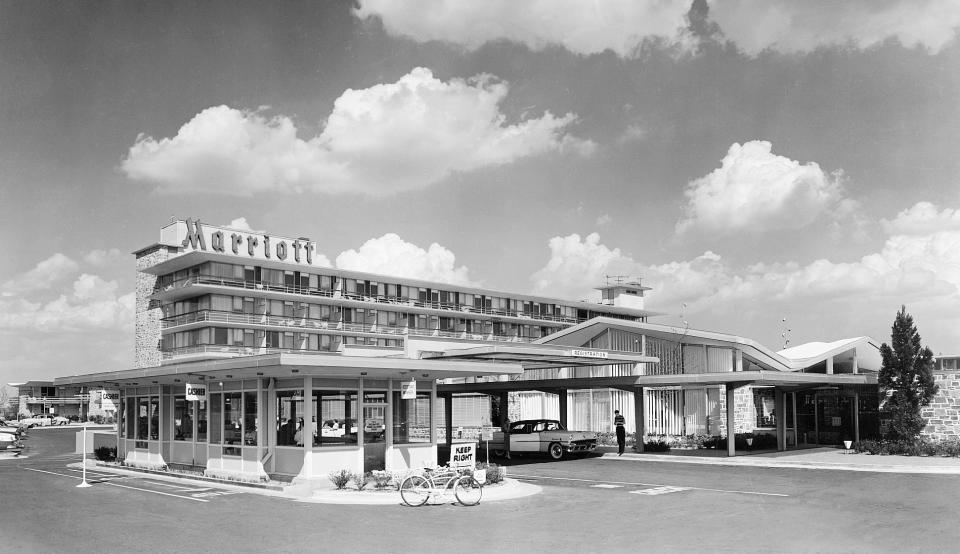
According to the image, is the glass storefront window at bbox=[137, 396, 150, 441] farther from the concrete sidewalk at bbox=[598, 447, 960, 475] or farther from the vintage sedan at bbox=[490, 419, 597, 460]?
the concrete sidewalk at bbox=[598, 447, 960, 475]

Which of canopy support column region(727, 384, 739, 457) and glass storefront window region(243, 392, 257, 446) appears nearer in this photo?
glass storefront window region(243, 392, 257, 446)

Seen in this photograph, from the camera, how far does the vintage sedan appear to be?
1286 inches

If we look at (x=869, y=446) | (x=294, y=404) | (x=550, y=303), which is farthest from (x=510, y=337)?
(x=294, y=404)

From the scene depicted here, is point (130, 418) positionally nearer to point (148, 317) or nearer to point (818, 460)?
point (818, 460)

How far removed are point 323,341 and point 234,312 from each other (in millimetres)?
9258

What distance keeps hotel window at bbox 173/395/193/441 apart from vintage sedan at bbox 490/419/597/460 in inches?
472

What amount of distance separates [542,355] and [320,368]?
966 cm

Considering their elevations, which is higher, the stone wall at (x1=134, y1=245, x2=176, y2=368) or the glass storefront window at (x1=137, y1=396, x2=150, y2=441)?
the stone wall at (x1=134, y1=245, x2=176, y2=368)

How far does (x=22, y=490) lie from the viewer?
23.3 meters

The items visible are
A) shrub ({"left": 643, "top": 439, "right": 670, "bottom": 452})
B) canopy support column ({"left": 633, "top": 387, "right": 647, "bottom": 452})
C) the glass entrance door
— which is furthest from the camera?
shrub ({"left": 643, "top": 439, "right": 670, "bottom": 452})

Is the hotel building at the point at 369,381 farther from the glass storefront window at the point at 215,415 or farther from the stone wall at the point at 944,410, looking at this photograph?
the stone wall at the point at 944,410

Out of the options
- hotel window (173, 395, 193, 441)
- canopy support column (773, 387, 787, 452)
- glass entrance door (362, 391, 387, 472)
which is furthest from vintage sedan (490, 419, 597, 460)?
hotel window (173, 395, 193, 441)

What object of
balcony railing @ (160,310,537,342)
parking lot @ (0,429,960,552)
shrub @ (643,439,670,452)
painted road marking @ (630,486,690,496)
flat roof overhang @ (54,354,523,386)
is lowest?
shrub @ (643,439,670,452)

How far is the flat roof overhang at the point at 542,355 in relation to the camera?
28.3 meters
